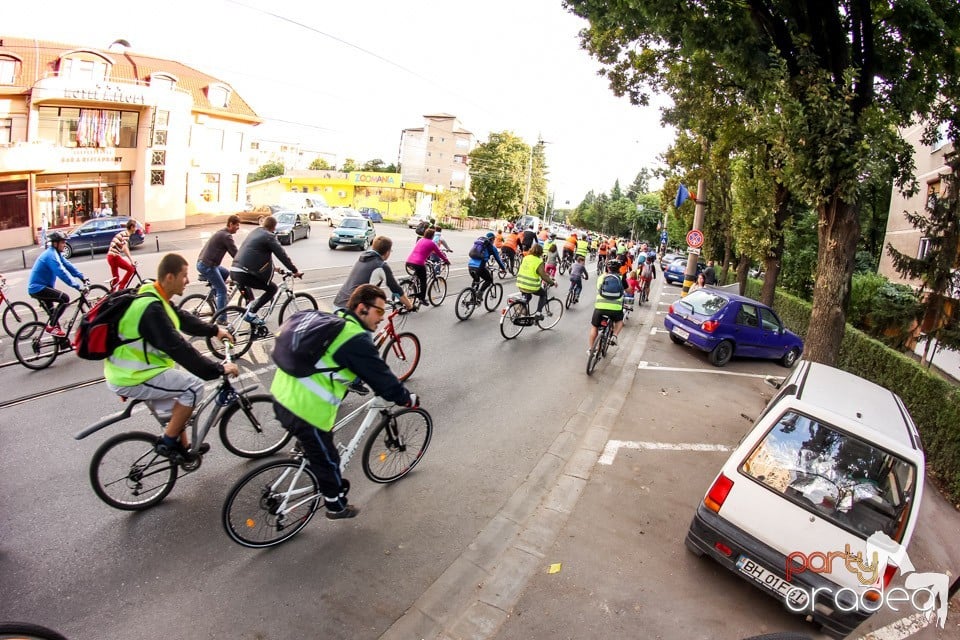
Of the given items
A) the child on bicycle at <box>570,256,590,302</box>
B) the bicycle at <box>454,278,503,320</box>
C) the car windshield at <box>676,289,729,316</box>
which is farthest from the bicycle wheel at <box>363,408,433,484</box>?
the child on bicycle at <box>570,256,590,302</box>

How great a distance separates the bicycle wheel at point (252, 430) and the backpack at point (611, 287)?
19.4 feet

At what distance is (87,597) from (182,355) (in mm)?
1665

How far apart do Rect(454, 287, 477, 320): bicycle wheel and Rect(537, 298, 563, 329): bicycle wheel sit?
5.16 feet

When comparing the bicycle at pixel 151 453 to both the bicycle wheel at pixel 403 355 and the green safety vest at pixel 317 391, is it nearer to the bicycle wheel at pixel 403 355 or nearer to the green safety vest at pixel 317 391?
the green safety vest at pixel 317 391

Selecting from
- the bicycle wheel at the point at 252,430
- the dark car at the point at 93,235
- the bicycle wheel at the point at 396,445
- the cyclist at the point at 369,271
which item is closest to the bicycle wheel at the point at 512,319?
the cyclist at the point at 369,271

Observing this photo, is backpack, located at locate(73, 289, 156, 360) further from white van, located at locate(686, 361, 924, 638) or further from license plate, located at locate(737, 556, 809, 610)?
license plate, located at locate(737, 556, 809, 610)

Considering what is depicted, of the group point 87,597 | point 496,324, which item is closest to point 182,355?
point 87,597

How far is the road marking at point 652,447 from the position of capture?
6390 mm

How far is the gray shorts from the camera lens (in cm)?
412

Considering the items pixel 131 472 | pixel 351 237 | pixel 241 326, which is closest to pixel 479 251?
pixel 241 326

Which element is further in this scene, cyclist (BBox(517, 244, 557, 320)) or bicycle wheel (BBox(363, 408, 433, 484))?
cyclist (BBox(517, 244, 557, 320))

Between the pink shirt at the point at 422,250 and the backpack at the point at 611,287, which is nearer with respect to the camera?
the backpack at the point at 611,287

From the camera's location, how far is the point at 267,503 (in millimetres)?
3953

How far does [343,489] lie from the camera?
13.6 feet
